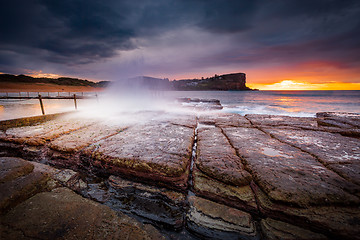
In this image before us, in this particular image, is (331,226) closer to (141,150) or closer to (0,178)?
(141,150)

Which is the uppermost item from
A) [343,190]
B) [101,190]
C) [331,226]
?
[343,190]

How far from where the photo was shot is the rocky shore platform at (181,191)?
146cm

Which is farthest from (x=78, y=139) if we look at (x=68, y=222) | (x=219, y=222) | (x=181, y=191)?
(x=219, y=222)

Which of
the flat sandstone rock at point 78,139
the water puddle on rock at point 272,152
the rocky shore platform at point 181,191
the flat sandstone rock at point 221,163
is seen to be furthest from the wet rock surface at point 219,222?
the flat sandstone rock at point 78,139

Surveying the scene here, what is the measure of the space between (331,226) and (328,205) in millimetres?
281

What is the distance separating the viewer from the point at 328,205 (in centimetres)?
160

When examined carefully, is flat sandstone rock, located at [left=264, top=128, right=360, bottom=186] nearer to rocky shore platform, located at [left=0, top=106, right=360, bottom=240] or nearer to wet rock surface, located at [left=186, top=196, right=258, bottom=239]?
rocky shore platform, located at [left=0, top=106, right=360, bottom=240]

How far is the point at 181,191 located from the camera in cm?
207

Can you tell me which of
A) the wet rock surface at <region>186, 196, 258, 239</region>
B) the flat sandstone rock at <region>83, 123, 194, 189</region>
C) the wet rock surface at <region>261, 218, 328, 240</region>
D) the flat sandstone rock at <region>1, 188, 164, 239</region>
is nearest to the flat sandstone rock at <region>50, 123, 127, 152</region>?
the flat sandstone rock at <region>83, 123, 194, 189</region>

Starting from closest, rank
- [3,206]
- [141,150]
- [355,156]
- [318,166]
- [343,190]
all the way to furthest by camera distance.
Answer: [3,206] < [343,190] < [318,166] < [355,156] < [141,150]

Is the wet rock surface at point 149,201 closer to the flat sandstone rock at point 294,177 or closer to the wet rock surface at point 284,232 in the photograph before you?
the wet rock surface at point 284,232

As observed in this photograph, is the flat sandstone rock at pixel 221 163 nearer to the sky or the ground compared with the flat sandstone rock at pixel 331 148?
nearer to the ground

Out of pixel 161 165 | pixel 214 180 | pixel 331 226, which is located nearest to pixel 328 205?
pixel 331 226

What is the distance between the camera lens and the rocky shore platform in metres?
1.46
